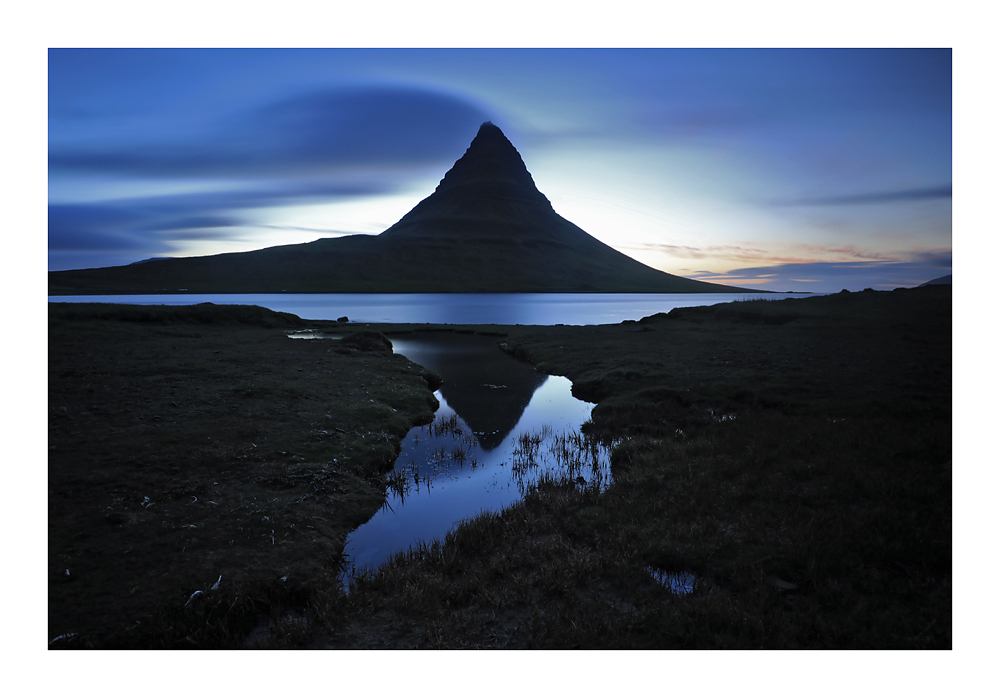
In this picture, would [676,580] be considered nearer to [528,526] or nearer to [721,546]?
[721,546]

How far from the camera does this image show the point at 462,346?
156 ft

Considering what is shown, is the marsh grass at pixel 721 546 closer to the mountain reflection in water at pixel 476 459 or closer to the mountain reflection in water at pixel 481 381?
the mountain reflection in water at pixel 476 459

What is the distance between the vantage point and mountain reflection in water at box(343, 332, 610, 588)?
1081 centimetres

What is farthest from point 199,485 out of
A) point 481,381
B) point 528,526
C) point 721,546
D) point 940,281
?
point 481,381

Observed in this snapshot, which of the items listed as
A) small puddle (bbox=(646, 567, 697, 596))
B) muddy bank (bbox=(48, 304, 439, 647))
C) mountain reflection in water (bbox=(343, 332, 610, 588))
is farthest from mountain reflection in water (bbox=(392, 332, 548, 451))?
small puddle (bbox=(646, 567, 697, 596))

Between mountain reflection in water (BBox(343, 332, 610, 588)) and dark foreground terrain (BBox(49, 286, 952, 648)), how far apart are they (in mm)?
683

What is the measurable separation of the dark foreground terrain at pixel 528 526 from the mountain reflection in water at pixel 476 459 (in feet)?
2.24

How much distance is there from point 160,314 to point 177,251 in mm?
37168

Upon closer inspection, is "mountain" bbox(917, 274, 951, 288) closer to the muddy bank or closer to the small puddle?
the small puddle

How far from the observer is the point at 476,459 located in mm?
15773

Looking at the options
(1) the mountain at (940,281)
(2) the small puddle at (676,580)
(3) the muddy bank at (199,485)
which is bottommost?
(2) the small puddle at (676,580)

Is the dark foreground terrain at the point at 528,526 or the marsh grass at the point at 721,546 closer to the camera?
the marsh grass at the point at 721,546

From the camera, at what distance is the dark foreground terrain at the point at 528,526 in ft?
21.9

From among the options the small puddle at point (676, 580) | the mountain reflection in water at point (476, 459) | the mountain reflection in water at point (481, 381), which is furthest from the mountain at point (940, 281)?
the mountain reflection in water at point (481, 381)
